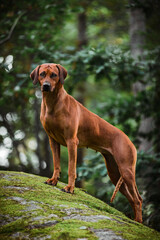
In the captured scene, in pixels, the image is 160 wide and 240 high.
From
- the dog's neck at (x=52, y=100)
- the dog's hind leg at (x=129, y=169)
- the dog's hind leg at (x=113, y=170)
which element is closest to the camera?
the dog's neck at (x=52, y=100)

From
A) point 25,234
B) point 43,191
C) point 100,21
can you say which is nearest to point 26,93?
point 43,191

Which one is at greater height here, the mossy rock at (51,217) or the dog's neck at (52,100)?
the dog's neck at (52,100)

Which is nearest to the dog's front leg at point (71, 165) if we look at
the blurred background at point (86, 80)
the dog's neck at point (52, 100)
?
the dog's neck at point (52, 100)

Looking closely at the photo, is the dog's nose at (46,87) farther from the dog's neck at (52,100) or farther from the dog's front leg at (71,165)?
the dog's front leg at (71,165)

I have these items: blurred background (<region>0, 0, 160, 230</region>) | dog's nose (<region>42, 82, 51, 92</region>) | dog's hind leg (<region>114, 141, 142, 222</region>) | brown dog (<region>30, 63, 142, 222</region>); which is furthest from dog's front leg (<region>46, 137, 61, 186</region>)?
blurred background (<region>0, 0, 160, 230</region>)

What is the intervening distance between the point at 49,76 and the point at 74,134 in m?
1.09

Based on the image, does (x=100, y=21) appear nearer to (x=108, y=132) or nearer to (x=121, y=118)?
(x=121, y=118)

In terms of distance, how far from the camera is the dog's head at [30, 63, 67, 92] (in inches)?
182

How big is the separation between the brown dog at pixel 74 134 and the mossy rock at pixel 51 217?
1.94ft

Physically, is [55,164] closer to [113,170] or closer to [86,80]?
[113,170]

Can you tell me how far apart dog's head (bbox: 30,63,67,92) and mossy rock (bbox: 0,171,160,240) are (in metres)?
1.65

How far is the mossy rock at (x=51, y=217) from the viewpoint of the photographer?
122 inches

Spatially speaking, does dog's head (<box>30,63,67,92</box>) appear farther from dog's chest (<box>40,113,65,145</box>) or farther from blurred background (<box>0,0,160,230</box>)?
blurred background (<box>0,0,160,230</box>)

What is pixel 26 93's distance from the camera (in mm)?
9047
